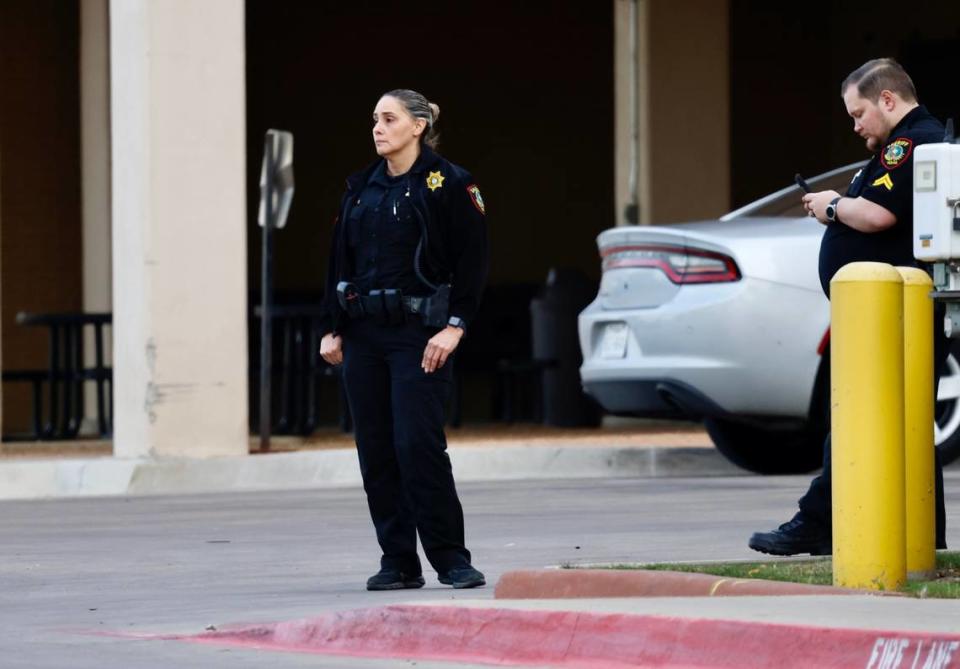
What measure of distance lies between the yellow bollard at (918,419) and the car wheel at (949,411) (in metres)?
4.96

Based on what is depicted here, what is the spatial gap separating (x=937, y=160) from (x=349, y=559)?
3208mm

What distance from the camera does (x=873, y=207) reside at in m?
7.73

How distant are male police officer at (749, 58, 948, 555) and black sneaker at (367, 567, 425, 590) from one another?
46.7 inches

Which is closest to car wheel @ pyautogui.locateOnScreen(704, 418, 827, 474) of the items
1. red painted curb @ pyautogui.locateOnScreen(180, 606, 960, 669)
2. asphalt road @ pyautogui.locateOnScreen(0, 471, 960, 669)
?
asphalt road @ pyautogui.locateOnScreen(0, 471, 960, 669)

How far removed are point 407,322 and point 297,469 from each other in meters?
6.69

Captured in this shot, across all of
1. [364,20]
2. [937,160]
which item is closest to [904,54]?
[364,20]

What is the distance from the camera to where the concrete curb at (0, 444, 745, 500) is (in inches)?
565

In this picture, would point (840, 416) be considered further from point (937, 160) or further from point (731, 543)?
point (731, 543)

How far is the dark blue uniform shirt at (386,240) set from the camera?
803 centimetres

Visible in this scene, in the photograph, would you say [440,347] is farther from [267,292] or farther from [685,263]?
[267,292]

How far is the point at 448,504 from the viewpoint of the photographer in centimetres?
807

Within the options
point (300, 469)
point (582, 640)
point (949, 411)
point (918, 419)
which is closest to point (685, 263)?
point (949, 411)

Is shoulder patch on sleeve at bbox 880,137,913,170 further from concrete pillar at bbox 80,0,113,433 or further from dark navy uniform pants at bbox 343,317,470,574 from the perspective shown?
concrete pillar at bbox 80,0,113,433

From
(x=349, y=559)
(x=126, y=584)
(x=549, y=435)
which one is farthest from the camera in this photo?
(x=549, y=435)
